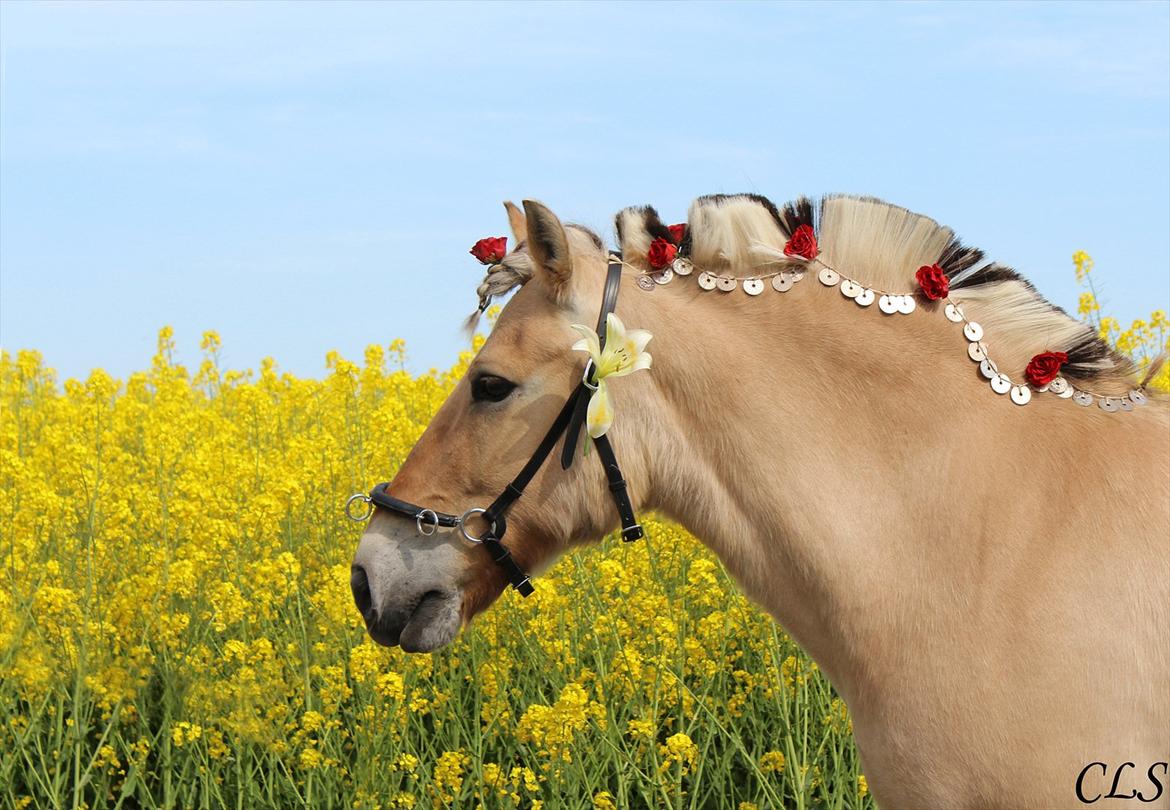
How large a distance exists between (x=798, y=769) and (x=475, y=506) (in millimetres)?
1812

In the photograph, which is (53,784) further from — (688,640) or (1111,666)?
(1111,666)

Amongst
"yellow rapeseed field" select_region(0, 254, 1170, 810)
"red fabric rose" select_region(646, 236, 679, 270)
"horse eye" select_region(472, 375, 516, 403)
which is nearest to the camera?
"horse eye" select_region(472, 375, 516, 403)

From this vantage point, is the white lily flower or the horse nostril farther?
the horse nostril

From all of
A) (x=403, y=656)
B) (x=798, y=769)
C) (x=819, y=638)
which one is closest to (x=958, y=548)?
(x=819, y=638)

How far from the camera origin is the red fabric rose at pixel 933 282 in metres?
2.89

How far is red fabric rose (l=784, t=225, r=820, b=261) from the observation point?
2.90m

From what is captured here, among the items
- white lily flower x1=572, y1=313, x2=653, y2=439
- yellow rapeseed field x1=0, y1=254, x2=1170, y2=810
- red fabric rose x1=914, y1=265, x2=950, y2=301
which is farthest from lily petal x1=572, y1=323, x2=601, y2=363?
yellow rapeseed field x1=0, y1=254, x2=1170, y2=810

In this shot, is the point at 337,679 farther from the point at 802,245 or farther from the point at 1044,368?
the point at 1044,368

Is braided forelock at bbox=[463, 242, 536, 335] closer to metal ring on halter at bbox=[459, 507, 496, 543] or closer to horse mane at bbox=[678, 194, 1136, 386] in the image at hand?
horse mane at bbox=[678, 194, 1136, 386]

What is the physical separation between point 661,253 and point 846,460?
0.69m

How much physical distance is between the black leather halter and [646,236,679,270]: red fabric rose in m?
0.12

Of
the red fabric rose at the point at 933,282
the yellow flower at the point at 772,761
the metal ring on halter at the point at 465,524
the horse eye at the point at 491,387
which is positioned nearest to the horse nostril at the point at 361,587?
the metal ring on halter at the point at 465,524

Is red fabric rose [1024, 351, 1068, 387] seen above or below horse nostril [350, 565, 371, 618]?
above

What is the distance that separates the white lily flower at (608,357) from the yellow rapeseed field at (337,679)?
133 centimetres
